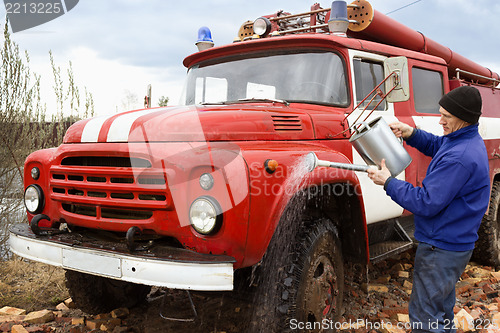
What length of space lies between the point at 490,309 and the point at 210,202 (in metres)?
3.05

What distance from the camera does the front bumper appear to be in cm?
225

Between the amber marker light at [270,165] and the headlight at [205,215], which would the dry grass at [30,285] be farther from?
the amber marker light at [270,165]

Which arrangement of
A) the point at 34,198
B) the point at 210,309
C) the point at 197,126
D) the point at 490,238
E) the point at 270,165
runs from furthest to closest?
the point at 490,238 < the point at 210,309 < the point at 34,198 < the point at 197,126 < the point at 270,165

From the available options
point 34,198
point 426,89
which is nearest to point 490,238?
point 426,89

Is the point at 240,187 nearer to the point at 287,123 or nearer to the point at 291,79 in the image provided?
the point at 287,123

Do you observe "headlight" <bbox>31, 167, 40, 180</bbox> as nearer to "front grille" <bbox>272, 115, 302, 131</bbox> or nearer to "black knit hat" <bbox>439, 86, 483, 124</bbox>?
"front grille" <bbox>272, 115, 302, 131</bbox>

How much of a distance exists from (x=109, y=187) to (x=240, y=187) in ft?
2.79

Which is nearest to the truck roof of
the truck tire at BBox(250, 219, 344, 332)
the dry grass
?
the truck tire at BBox(250, 219, 344, 332)

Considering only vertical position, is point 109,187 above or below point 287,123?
below

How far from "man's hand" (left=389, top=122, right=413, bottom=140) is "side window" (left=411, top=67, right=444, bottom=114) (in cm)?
134

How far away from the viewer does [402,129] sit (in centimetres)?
306

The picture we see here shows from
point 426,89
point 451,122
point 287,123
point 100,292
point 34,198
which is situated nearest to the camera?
point 451,122

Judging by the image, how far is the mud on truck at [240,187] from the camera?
2365 millimetres

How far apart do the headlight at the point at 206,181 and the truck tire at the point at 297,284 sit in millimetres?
580
